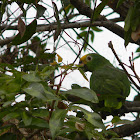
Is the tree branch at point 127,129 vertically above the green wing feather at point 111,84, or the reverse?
the green wing feather at point 111,84

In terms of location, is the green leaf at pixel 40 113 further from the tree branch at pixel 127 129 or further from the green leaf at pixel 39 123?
the tree branch at pixel 127 129

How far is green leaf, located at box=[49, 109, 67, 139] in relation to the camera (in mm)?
707

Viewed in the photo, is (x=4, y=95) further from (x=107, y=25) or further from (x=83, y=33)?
(x=83, y=33)

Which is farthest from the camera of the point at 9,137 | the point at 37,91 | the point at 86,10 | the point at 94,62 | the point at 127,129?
the point at 94,62

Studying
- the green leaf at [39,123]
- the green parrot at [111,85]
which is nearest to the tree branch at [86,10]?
the green parrot at [111,85]

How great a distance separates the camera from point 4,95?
78 centimetres

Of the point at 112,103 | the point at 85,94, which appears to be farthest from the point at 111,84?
the point at 85,94

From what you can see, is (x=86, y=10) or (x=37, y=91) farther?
(x=86, y=10)

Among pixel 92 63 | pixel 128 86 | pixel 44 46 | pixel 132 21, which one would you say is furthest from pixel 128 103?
pixel 132 21

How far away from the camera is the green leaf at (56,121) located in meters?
0.71

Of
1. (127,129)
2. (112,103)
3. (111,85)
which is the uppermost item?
(111,85)

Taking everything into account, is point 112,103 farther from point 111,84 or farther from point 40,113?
point 40,113

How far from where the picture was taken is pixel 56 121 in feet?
2.42

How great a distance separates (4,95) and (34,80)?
0.34 feet
